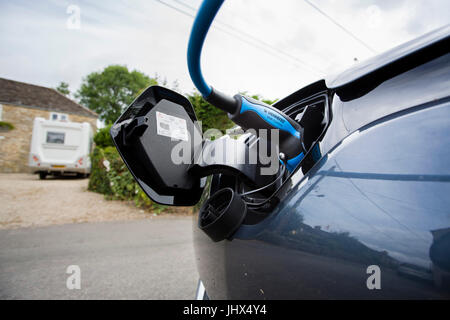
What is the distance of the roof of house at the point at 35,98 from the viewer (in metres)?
17.8

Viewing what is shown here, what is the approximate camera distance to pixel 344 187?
1.98ft

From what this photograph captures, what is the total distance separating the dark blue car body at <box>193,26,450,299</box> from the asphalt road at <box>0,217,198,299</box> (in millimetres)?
2167

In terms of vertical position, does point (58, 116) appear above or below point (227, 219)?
above

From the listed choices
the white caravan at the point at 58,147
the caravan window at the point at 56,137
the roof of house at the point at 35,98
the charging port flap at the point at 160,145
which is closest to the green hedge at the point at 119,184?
the white caravan at the point at 58,147

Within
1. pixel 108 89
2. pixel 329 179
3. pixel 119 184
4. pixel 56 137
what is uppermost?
pixel 108 89

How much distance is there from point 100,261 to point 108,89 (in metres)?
40.9

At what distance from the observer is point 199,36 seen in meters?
0.51

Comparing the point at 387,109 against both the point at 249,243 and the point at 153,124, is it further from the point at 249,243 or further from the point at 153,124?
the point at 153,124

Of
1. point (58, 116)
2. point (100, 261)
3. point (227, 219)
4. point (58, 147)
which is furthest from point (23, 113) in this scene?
point (227, 219)

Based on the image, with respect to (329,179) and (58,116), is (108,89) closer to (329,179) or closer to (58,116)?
(58,116)
